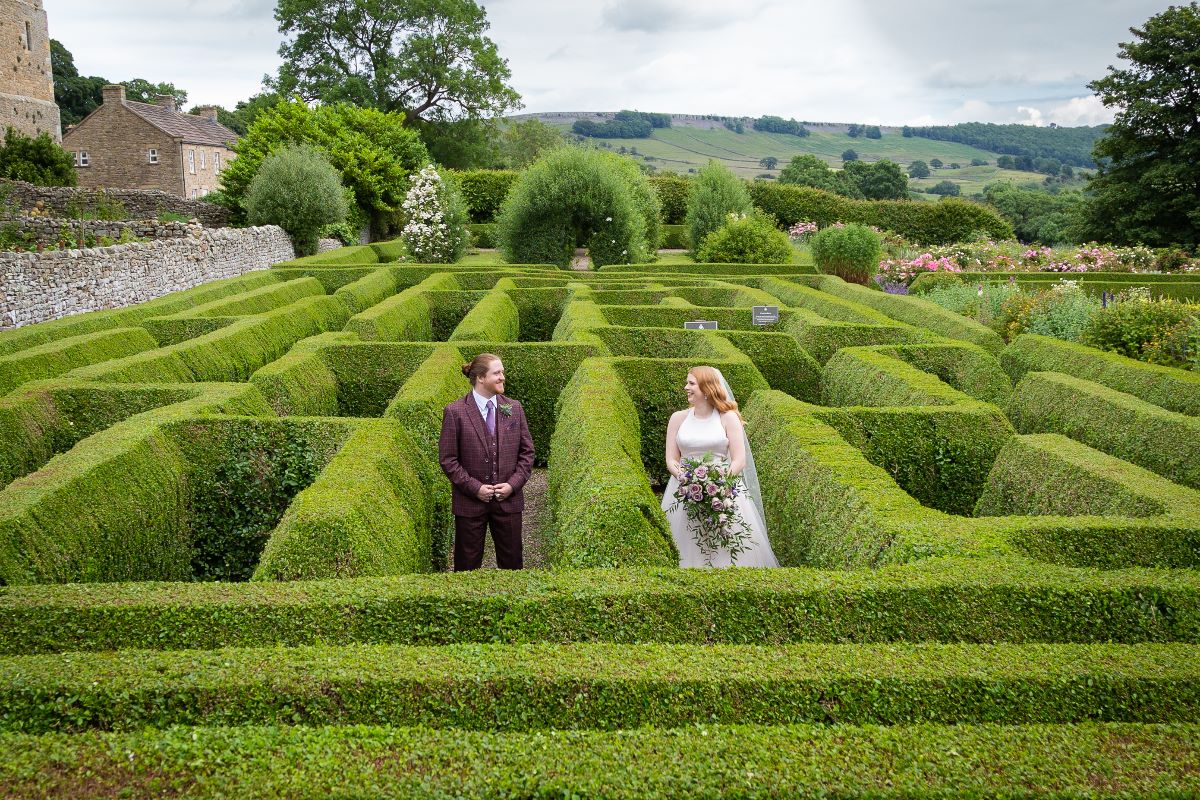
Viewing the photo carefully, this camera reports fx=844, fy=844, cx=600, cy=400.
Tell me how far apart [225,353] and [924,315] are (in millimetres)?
12113

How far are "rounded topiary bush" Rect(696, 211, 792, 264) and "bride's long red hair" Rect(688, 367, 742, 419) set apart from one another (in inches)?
859

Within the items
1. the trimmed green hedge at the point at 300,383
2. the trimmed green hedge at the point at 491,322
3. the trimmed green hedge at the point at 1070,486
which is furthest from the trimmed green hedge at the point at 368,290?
the trimmed green hedge at the point at 1070,486

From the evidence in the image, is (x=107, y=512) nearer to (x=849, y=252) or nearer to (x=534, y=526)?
(x=534, y=526)

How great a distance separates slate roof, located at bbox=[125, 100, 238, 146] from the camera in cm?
4706

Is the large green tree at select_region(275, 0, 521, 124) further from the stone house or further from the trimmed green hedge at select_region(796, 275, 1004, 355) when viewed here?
the trimmed green hedge at select_region(796, 275, 1004, 355)

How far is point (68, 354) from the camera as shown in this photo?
11367 millimetres

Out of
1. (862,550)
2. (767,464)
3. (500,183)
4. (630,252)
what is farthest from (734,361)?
(500,183)

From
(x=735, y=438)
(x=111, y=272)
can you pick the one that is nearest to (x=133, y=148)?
(x=111, y=272)

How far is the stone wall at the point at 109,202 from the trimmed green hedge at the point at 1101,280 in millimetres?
24396

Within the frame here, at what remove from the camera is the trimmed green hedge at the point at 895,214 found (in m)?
43.2

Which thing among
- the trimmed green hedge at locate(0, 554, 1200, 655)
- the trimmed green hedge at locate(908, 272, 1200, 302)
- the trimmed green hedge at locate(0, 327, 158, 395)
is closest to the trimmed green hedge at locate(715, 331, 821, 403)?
the trimmed green hedge at locate(0, 554, 1200, 655)

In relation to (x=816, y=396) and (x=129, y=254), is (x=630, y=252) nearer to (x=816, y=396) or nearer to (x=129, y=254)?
(x=129, y=254)

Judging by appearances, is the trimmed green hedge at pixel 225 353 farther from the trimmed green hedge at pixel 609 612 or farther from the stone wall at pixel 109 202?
the stone wall at pixel 109 202

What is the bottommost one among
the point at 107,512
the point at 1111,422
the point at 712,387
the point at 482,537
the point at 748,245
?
the point at 482,537
